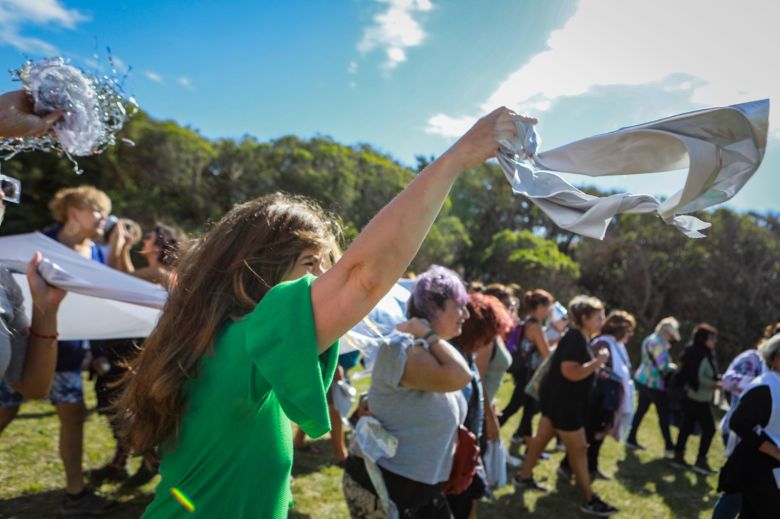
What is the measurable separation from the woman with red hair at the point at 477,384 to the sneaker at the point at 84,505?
9.17 ft

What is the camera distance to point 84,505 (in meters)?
3.99

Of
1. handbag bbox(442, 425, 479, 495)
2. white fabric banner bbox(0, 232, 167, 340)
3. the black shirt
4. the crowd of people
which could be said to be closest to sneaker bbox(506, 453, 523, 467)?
the crowd of people

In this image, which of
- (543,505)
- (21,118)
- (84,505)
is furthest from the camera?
(543,505)

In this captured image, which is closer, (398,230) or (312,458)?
(398,230)

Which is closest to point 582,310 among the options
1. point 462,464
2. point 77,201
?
Answer: point 462,464

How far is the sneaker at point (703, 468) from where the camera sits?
22.9 feet

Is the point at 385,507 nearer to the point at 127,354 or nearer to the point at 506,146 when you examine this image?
the point at 506,146

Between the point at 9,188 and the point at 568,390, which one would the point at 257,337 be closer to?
the point at 9,188

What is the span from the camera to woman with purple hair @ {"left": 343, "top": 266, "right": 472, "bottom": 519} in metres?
2.75

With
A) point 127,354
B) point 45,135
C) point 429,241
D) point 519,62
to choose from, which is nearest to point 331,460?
point 127,354

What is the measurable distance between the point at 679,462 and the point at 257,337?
8124 millimetres

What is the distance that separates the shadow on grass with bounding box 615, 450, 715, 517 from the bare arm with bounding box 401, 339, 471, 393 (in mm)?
4623

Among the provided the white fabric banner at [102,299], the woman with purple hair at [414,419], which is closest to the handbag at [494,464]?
the woman with purple hair at [414,419]

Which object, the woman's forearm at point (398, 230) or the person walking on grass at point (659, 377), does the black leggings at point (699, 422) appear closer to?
the person walking on grass at point (659, 377)
